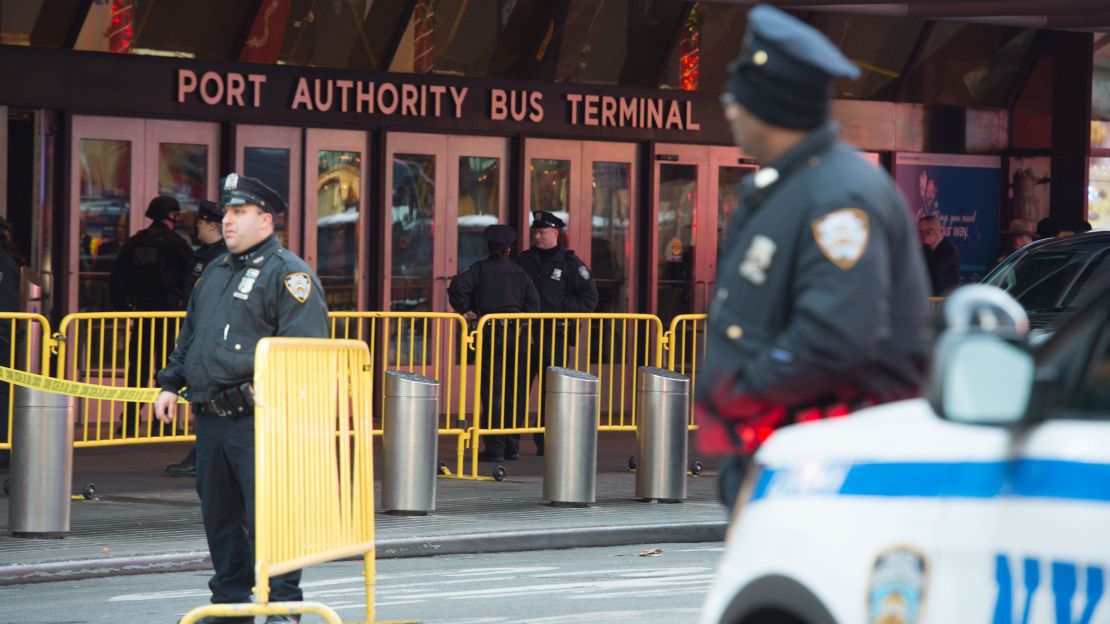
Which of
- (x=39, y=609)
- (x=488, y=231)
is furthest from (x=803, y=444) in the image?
(x=488, y=231)

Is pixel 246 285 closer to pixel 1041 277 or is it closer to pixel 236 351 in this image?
pixel 236 351

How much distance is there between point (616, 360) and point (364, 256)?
3.68 m


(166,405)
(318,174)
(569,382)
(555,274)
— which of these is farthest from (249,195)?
(318,174)

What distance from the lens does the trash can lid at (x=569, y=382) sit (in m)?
12.3

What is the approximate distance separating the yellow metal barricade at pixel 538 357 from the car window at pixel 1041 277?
269cm

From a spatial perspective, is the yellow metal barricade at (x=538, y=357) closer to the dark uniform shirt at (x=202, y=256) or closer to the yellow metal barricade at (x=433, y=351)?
the yellow metal barricade at (x=433, y=351)

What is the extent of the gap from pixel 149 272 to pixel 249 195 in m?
6.81

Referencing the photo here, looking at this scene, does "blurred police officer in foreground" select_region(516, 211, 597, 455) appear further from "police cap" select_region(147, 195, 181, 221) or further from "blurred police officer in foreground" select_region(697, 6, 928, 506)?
"blurred police officer in foreground" select_region(697, 6, 928, 506)

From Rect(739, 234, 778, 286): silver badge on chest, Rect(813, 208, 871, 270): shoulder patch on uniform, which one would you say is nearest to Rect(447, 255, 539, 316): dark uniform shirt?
Rect(739, 234, 778, 286): silver badge on chest

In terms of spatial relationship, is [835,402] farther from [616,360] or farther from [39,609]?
[616,360]

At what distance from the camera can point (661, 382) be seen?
12.7m

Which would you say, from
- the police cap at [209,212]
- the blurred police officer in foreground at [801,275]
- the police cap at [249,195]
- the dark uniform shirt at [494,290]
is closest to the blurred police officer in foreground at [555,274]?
the dark uniform shirt at [494,290]

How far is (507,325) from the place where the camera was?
14.0 m

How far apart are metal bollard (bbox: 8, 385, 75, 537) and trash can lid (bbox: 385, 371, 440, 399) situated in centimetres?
211
